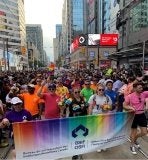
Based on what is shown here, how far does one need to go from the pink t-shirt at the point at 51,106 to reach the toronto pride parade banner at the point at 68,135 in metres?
2.01

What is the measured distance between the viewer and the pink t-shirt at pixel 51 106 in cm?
954

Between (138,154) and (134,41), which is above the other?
(134,41)

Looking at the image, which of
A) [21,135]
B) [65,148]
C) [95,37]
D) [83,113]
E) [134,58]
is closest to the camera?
[21,135]

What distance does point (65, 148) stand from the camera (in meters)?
7.32

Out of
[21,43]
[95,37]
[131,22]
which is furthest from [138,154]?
[21,43]

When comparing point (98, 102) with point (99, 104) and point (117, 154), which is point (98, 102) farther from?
point (117, 154)

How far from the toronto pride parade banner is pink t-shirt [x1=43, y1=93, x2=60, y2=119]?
79.1 inches

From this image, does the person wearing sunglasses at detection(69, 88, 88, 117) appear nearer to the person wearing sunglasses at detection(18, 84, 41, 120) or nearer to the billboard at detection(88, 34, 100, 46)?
the person wearing sunglasses at detection(18, 84, 41, 120)

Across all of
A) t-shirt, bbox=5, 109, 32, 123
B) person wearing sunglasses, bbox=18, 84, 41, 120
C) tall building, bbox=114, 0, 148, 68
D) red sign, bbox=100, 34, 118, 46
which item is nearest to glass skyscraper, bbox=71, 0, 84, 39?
red sign, bbox=100, 34, 118, 46

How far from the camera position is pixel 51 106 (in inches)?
376

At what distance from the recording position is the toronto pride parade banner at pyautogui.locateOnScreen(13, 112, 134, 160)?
680cm

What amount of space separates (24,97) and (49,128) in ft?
10.1

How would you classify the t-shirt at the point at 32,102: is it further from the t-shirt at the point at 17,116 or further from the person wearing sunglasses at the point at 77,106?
the t-shirt at the point at 17,116

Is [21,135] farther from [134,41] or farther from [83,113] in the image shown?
[134,41]
